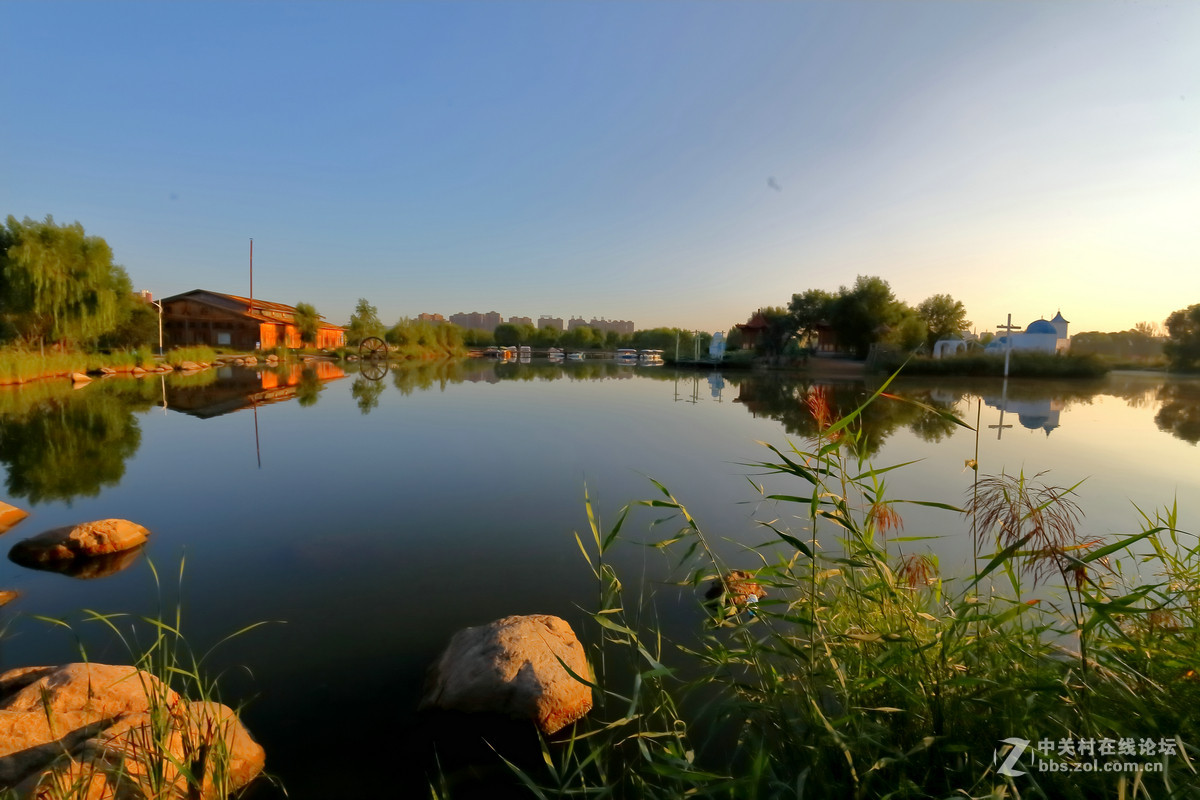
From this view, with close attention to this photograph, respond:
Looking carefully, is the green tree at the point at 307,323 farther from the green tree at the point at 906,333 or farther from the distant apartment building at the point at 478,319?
the distant apartment building at the point at 478,319

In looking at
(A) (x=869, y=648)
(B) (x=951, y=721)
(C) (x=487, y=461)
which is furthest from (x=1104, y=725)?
(C) (x=487, y=461)

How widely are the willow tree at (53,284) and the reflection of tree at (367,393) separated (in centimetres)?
1036

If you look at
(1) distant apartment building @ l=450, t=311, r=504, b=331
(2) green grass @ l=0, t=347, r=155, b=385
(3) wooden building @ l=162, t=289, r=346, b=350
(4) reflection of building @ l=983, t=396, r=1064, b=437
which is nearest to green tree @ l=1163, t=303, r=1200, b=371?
(4) reflection of building @ l=983, t=396, r=1064, b=437

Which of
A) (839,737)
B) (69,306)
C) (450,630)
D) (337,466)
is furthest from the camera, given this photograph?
(69,306)

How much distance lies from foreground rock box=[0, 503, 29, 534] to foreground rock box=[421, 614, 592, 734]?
4.65 meters

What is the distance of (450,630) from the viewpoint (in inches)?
119

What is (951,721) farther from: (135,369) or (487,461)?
(135,369)

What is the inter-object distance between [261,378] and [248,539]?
18781mm

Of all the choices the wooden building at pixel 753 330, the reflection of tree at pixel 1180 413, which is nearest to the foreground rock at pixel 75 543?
the reflection of tree at pixel 1180 413

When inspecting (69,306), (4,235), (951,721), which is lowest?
(951,721)

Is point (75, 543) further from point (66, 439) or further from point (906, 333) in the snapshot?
point (906, 333)

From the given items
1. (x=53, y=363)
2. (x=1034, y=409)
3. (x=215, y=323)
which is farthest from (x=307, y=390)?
(x=215, y=323)

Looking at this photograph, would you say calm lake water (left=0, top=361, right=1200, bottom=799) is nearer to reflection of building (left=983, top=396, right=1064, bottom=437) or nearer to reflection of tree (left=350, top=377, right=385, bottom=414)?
reflection of building (left=983, top=396, right=1064, bottom=437)

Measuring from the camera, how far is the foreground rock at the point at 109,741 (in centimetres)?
159
